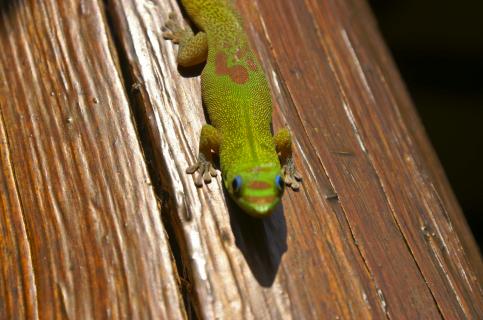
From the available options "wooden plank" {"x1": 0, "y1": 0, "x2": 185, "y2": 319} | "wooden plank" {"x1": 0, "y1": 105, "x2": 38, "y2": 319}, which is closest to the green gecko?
"wooden plank" {"x1": 0, "y1": 0, "x2": 185, "y2": 319}

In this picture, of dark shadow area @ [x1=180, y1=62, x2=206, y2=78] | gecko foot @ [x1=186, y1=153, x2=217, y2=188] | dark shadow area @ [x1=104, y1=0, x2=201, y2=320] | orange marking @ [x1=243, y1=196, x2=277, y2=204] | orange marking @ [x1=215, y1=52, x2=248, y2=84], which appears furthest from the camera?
orange marking @ [x1=215, y1=52, x2=248, y2=84]

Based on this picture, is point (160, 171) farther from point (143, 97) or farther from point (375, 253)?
point (375, 253)

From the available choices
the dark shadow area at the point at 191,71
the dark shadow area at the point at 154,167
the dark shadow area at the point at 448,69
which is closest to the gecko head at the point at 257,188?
the dark shadow area at the point at 154,167

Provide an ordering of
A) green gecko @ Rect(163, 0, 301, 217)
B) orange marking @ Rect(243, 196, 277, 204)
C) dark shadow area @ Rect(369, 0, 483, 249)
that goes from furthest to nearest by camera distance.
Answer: dark shadow area @ Rect(369, 0, 483, 249) → green gecko @ Rect(163, 0, 301, 217) → orange marking @ Rect(243, 196, 277, 204)

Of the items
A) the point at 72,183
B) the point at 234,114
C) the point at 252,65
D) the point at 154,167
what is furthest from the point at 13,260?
the point at 252,65

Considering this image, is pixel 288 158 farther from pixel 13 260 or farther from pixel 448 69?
pixel 448 69

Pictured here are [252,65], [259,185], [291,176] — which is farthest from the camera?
[252,65]

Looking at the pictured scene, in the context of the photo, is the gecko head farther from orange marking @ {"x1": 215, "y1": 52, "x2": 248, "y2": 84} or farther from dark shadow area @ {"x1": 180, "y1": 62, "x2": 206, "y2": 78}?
orange marking @ {"x1": 215, "y1": 52, "x2": 248, "y2": 84}

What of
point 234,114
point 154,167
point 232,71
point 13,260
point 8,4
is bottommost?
point 234,114
